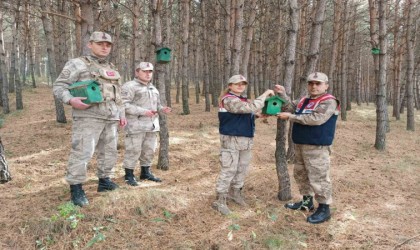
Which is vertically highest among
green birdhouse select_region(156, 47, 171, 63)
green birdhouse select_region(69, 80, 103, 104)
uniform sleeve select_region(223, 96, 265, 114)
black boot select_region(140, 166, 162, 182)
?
green birdhouse select_region(156, 47, 171, 63)

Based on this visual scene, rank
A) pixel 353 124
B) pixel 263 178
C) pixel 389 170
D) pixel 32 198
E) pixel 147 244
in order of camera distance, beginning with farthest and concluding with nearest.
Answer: pixel 353 124
pixel 389 170
pixel 263 178
pixel 32 198
pixel 147 244

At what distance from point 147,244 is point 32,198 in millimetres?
2181

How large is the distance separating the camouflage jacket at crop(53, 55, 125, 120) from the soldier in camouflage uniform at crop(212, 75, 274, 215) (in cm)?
160

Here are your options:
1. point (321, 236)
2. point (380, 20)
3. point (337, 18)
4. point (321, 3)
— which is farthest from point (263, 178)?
point (337, 18)

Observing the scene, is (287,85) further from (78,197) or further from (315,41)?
(78,197)

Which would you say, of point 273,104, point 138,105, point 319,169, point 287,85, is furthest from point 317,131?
point 138,105

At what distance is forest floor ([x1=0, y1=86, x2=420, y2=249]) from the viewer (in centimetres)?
372

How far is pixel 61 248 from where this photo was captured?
3426 mm

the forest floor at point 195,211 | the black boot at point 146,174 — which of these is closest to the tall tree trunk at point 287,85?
the forest floor at point 195,211

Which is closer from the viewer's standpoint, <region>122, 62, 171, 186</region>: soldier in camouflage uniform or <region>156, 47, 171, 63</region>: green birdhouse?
<region>122, 62, 171, 186</region>: soldier in camouflage uniform

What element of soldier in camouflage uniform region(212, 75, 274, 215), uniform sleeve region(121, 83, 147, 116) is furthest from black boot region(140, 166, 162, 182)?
soldier in camouflage uniform region(212, 75, 274, 215)

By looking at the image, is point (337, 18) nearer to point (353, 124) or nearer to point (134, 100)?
point (353, 124)

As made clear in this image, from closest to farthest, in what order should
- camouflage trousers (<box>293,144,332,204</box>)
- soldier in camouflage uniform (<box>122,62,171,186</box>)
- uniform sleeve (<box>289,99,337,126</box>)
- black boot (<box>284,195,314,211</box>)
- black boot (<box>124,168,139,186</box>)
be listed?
uniform sleeve (<box>289,99,337,126</box>)
camouflage trousers (<box>293,144,332,204</box>)
black boot (<box>284,195,314,211</box>)
soldier in camouflage uniform (<box>122,62,171,186</box>)
black boot (<box>124,168,139,186</box>)

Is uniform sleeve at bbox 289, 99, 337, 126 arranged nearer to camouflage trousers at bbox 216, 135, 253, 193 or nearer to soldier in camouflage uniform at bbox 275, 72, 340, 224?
soldier in camouflage uniform at bbox 275, 72, 340, 224
